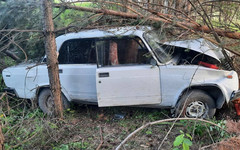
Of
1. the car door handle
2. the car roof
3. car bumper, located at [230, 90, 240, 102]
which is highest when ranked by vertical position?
the car roof

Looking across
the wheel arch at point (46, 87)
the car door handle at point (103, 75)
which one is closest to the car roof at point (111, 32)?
the car door handle at point (103, 75)

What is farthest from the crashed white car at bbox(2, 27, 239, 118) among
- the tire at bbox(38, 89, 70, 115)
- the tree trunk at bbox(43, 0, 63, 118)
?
the tire at bbox(38, 89, 70, 115)

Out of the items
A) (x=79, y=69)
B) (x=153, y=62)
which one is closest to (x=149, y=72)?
(x=153, y=62)

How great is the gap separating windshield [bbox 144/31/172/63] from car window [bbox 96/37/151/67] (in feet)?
0.47

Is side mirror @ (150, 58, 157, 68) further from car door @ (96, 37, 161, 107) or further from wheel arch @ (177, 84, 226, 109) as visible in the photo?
wheel arch @ (177, 84, 226, 109)

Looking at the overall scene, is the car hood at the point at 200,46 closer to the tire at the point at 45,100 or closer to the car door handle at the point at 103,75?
the car door handle at the point at 103,75

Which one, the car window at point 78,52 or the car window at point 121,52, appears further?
the car window at point 78,52

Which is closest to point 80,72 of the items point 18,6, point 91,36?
point 91,36

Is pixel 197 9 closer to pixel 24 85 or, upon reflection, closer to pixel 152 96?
pixel 152 96

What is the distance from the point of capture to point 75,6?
4.27 metres

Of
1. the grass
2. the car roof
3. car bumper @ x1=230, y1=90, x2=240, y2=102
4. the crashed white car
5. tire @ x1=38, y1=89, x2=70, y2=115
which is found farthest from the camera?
tire @ x1=38, y1=89, x2=70, y2=115

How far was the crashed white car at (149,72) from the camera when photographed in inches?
153

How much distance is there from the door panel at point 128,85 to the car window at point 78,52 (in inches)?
19.8

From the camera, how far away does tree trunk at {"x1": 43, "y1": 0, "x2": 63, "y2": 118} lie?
3.75 m
